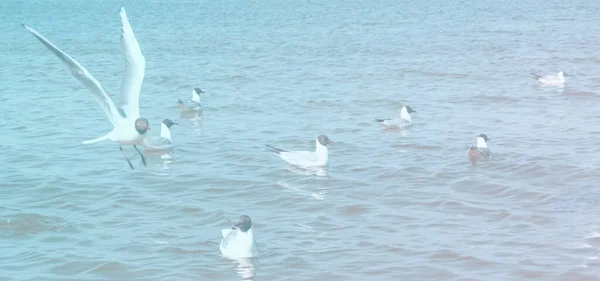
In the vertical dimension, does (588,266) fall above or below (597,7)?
below

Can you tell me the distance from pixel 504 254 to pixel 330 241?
5.40 feet

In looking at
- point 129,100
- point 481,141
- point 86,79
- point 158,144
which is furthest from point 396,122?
point 86,79

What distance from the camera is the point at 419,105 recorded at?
696 inches

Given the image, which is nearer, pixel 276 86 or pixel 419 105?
pixel 419 105

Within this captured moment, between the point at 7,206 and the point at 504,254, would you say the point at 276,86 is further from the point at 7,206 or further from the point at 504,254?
the point at 504,254

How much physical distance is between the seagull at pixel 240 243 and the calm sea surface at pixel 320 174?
11cm

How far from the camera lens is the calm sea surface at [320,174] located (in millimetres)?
8828

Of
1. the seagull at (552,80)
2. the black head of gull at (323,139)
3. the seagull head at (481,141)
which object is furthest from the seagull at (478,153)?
the seagull at (552,80)

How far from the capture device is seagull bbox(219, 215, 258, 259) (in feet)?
28.7

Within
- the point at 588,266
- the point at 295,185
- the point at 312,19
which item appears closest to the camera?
the point at 588,266

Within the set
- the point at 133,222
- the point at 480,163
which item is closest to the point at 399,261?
the point at 133,222

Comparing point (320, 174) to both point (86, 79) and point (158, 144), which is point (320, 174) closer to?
point (158, 144)

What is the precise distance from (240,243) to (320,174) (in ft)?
12.5

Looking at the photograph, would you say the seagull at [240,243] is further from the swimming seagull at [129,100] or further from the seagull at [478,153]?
the seagull at [478,153]
